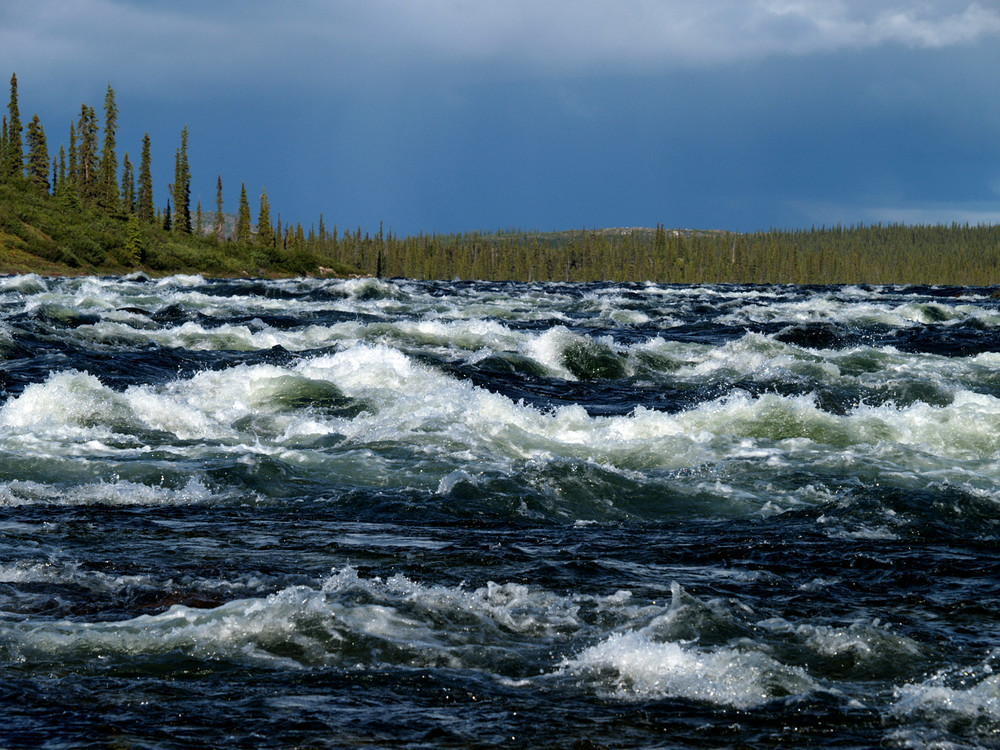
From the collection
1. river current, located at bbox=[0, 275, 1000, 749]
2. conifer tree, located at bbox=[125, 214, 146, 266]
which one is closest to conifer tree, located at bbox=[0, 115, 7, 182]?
conifer tree, located at bbox=[125, 214, 146, 266]

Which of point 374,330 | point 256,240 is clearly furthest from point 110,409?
point 256,240

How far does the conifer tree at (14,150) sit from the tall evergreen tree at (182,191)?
17.6 m

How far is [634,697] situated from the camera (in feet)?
Answer: 16.2

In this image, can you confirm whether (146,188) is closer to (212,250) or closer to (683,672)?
(212,250)

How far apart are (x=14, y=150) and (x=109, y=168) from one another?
10.8m

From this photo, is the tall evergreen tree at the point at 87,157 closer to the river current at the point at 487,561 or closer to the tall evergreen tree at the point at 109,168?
the tall evergreen tree at the point at 109,168

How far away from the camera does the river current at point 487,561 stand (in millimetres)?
4766

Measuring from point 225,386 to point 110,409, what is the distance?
2455 mm

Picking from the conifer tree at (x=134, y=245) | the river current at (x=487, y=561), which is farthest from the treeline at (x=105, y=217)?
the river current at (x=487, y=561)

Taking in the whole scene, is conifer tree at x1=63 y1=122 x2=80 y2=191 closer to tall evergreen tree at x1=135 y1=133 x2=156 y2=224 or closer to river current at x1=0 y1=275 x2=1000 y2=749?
tall evergreen tree at x1=135 y1=133 x2=156 y2=224

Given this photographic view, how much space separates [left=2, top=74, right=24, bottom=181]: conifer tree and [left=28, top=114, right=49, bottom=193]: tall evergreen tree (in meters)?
2.14

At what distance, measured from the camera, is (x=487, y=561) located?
290 inches

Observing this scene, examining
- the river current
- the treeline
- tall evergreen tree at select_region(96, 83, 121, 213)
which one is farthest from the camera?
tall evergreen tree at select_region(96, 83, 121, 213)

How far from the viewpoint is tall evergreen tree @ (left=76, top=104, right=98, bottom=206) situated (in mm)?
114562
